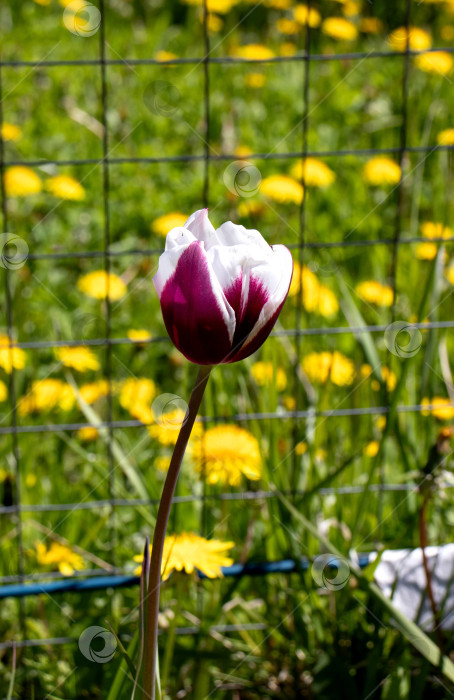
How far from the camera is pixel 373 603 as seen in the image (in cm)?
114

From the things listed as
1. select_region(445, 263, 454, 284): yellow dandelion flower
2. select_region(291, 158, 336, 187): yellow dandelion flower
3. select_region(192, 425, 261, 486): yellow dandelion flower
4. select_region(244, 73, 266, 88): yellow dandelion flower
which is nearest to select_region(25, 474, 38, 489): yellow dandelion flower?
select_region(192, 425, 261, 486): yellow dandelion flower

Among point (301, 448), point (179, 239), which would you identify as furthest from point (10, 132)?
point (179, 239)

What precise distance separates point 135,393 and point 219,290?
90 centimetres

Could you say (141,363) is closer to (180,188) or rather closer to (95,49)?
(180,188)

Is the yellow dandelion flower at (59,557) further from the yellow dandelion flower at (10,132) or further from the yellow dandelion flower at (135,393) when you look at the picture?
the yellow dandelion flower at (10,132)

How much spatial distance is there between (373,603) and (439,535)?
141 millimetres

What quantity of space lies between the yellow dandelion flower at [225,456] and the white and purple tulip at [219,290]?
555 mm

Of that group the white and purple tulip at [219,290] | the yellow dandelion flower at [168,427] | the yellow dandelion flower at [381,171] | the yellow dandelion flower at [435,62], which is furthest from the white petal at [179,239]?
the yellow dandelion flower at [435,62]

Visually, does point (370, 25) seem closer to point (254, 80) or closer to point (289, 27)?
point (289, 27)

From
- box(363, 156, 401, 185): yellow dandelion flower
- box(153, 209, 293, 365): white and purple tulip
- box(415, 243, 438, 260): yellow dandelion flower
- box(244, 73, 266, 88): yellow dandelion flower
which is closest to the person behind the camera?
box(153, 209, 293, 365): white and purple tulip

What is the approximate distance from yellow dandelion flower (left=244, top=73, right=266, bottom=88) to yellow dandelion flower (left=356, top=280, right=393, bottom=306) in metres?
1.20

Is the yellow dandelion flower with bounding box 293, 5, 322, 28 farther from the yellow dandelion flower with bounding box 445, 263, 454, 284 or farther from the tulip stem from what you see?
the tulip stem

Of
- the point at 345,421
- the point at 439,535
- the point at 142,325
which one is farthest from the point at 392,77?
the point at 439,535

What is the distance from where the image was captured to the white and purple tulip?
599 mm
